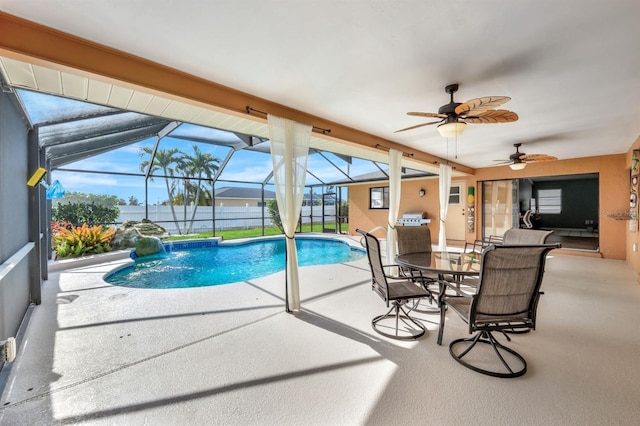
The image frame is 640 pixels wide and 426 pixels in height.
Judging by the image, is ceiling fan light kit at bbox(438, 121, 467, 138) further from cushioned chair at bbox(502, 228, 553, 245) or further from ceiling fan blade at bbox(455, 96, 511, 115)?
cushioned chair at bbox(502, 228, 553, 245)

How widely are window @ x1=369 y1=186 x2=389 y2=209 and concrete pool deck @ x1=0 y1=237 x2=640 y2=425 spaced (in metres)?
7.83

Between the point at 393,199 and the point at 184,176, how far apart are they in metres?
13.0

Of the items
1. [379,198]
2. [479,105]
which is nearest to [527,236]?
[479,105]

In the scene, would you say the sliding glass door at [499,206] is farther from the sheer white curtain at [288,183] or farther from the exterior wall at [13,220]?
the exterior wall at [13,220]

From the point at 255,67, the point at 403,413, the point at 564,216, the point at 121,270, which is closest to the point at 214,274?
the point at 121,270

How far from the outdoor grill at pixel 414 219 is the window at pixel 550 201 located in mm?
6064

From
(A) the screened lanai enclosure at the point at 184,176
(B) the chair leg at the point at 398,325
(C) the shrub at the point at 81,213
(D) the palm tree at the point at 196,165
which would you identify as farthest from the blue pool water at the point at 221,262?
(D) the palm tree at the point at 196,165

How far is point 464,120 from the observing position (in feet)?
9.88

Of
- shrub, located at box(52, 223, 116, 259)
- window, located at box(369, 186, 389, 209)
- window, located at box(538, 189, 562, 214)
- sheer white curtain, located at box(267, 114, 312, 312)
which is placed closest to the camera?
sheer white curtain, located at box(267, 114, 312, 312)

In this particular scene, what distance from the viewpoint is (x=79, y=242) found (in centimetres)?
656

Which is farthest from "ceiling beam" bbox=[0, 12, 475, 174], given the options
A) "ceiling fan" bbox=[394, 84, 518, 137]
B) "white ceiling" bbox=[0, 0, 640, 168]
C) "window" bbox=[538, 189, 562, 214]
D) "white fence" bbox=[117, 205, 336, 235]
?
"window" bbox=[538, 189, 562, 214]

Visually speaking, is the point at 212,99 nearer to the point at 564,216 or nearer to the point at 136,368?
the point at 136,368

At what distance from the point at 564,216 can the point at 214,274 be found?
13.9 m

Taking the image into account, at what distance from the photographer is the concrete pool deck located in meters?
1.76
